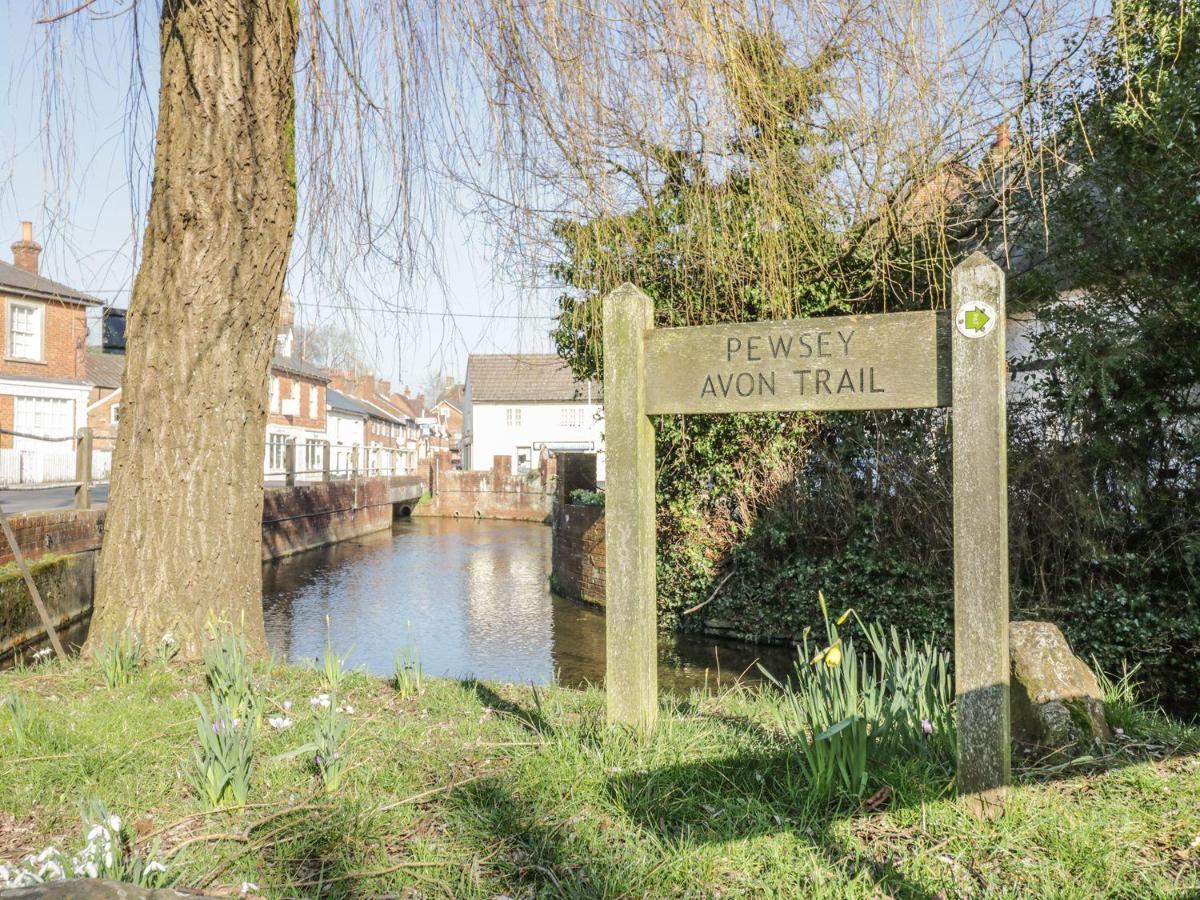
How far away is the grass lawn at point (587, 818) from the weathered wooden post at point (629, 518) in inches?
7.8

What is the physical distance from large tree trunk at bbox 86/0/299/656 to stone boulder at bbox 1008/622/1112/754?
3828mm

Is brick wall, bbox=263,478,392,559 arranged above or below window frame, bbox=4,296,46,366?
below

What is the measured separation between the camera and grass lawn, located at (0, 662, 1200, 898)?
2352mm

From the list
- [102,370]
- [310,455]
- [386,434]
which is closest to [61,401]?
[102,370]

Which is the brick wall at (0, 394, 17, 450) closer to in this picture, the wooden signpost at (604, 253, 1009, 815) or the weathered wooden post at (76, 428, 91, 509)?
the weathered wooden post at (76, 428, 91, 509)

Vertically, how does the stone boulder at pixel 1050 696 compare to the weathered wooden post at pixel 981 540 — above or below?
below

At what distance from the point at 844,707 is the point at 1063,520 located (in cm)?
778

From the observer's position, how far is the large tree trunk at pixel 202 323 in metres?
4.61

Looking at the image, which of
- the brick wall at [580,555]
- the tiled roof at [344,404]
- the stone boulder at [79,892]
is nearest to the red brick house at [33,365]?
the brick wall at [580,555]

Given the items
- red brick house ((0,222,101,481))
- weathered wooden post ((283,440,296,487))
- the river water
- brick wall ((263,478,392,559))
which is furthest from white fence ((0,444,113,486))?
the river water

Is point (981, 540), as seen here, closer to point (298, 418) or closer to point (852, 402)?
point (852, 402)

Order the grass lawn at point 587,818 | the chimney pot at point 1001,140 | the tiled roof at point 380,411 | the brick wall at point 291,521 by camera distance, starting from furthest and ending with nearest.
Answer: the tiled roof at point 380,411 < the brick wall at point 291,521 < the chimney pot at point 1001,140 < the grass lawn at point 587,818

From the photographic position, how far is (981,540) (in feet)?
9.12

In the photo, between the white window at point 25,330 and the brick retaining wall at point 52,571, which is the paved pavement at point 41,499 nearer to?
the brick retaining wall at point 52,571
